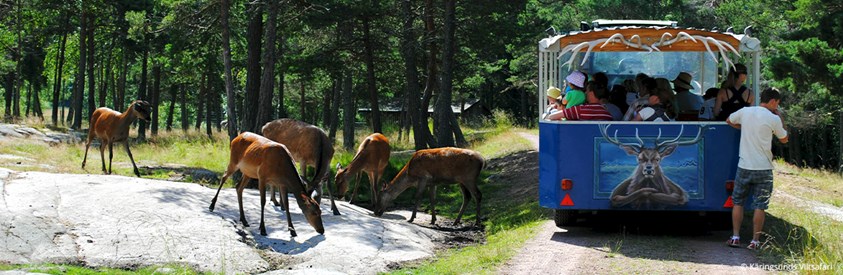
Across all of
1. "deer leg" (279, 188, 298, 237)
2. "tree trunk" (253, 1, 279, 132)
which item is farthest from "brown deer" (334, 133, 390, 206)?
"deer leg" (279, 188, 298, 237)

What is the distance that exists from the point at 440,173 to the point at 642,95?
430cm

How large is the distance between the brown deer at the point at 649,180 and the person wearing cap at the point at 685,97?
1.55m

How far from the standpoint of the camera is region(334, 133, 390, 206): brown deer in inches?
668

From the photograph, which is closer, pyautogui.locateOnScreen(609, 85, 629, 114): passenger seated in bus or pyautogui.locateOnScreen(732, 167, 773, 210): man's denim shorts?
pyautogui.locateOnScreen(732, 167, 773, 210): man's denim shorts

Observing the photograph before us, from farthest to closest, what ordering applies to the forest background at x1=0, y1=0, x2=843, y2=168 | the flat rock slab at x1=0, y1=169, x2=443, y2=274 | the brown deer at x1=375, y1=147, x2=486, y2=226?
the forest background at x1=0, y1=0, x2=843, y2=168
the brown deer at x1=375, y1=147, x2=486, y2=226
the flat rock slab at x1=0, y1=169, x2=443, y2=274

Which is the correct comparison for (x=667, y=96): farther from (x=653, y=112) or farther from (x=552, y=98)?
(x=552, y=98)

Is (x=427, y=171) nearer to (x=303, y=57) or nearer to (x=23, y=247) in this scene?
(x=23, y=247)

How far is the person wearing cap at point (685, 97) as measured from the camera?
1340 centimetres

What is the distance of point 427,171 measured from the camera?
52.1 feet

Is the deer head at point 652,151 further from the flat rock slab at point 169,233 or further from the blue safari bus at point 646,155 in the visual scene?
the flat rock slab at point 169,233

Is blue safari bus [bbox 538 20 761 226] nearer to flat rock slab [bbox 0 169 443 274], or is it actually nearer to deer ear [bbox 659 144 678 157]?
deer ear [bbox 659 144 678 157]

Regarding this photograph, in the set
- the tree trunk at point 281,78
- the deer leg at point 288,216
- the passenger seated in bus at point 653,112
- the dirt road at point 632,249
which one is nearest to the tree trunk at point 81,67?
the tree trunk at point 281,78

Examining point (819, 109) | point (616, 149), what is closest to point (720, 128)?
point (616, 149)

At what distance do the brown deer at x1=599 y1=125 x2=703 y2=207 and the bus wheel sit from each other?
1.05 meters
